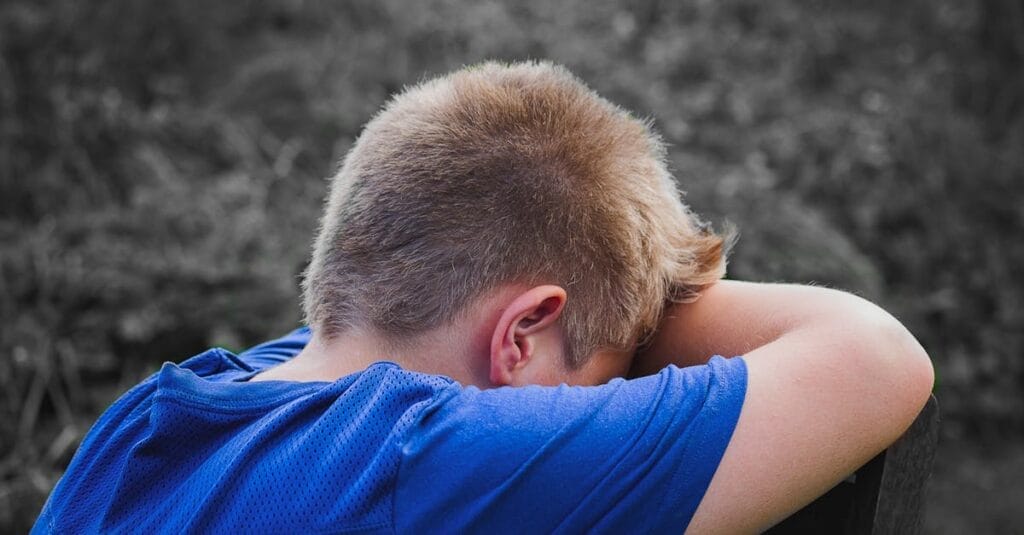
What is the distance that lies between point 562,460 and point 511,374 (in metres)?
0.25

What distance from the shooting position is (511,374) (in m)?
1.50

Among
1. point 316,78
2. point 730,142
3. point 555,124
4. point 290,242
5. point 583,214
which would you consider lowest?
point 730,142

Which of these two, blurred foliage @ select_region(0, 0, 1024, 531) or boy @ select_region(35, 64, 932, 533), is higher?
boy @ select_region(35, 64, 932, 533)

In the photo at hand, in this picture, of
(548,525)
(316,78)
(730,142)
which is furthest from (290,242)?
(548,525)

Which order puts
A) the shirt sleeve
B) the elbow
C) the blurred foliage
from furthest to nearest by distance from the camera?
the blurred foliage, the elbow, the shirt sleeve

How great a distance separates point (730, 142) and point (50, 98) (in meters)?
3.55

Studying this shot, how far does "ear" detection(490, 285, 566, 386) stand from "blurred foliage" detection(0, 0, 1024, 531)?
2330 millimetres

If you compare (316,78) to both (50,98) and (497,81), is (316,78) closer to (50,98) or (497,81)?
(50,98)

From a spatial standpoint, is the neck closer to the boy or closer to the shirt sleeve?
the boy

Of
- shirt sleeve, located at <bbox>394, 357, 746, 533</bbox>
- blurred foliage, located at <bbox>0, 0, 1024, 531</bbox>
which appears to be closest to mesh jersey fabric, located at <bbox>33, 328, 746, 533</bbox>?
shirt sleeve, located at <bbox>394, 357, 746, 533</bbox>

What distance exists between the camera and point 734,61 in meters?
6.47

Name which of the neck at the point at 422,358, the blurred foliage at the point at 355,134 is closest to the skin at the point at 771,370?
the neck at the point at 422,358

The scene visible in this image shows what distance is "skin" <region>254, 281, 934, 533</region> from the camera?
134cm

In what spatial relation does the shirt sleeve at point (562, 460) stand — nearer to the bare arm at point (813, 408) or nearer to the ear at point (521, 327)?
the bare arm at point (813, 408)
